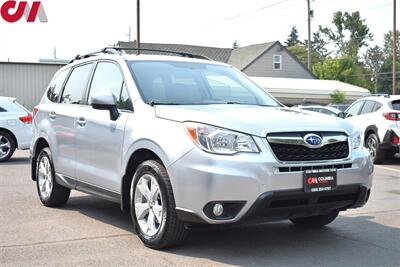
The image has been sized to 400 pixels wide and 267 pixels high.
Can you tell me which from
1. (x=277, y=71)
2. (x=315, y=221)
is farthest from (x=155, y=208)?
(x=277, y=71)

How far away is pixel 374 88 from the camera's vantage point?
A: 101438mm

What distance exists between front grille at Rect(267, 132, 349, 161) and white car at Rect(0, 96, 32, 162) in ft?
31.6

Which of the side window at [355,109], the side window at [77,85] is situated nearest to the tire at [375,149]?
the side window at [355,109]

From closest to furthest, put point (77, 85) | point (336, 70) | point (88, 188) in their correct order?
point (88, 188)
point (77, 85)
point (336, 70)

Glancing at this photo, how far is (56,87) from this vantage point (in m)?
7.89

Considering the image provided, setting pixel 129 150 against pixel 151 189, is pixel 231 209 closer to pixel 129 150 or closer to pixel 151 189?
pixel 151 189

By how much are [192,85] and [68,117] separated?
1645mm

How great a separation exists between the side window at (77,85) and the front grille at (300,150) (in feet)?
9.52

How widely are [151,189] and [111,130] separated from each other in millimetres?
933

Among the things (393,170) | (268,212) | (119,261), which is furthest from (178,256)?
(393,170)

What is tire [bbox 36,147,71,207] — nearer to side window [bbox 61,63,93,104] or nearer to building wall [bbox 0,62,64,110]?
side window [bbox 61,63,93,104]

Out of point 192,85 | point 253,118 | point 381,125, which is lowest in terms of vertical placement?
point 381,125

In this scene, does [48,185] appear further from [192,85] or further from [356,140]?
[356,140]

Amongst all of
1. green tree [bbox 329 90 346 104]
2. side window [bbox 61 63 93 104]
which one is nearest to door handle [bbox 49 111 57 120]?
side window [bbox 61 63 93 104]
